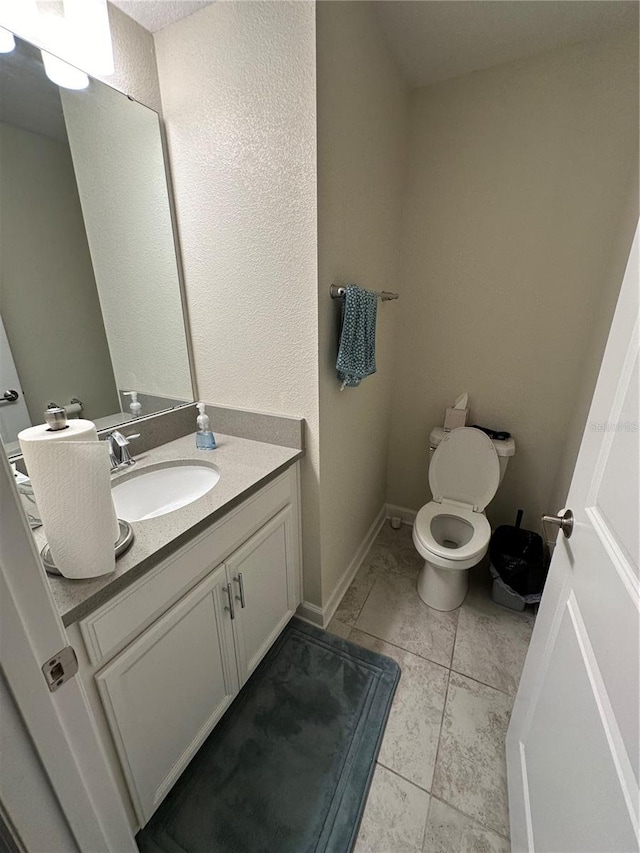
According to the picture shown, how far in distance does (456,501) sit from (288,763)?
1.33m

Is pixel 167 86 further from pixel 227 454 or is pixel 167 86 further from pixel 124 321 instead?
pixel 227 454

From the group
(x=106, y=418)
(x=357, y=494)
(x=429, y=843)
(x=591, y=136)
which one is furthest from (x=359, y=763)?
(x=591, y=136)

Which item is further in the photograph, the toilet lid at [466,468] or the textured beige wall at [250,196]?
the toilet lid at [466,468]

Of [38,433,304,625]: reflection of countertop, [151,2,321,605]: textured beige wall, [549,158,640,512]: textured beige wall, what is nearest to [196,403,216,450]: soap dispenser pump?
[38,433,304,625]: reflection of countertop

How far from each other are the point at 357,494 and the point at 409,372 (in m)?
0.83

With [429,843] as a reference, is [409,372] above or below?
above

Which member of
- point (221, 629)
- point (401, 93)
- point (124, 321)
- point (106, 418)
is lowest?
point (221, 629)

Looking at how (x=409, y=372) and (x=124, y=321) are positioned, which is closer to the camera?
(x=124, y=321)

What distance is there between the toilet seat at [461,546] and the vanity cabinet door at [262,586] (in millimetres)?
620

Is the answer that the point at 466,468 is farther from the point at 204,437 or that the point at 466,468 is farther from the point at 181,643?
the point at 181,643

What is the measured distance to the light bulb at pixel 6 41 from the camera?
0.91 metres

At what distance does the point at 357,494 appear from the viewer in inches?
73.4

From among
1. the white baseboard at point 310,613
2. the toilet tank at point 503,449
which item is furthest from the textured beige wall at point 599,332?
the white baseboard at point 310,613

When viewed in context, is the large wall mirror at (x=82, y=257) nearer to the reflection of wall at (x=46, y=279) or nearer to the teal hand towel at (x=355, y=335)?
the reflection of wall at (x=46, y=279)
